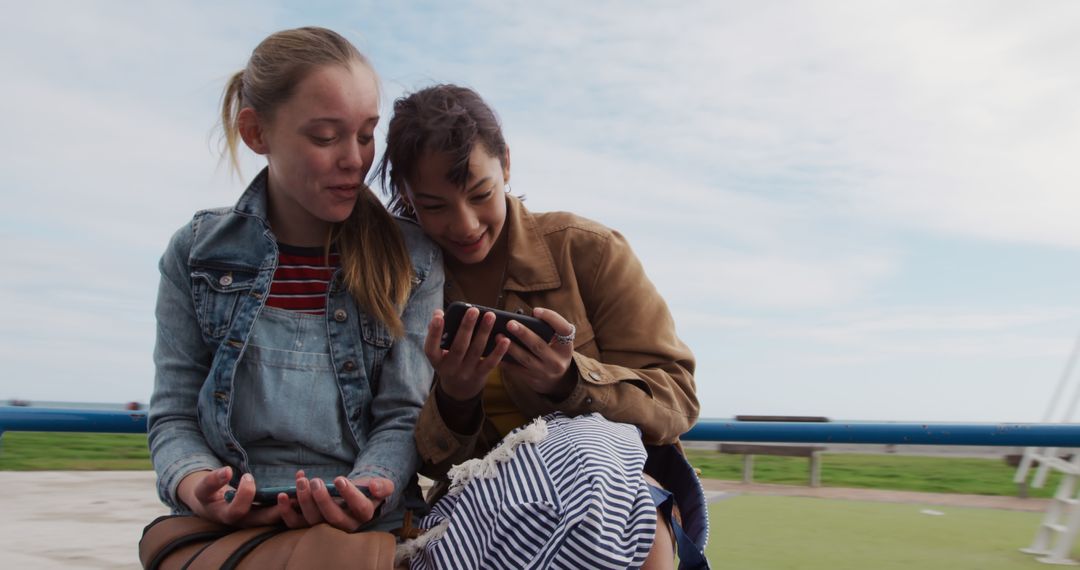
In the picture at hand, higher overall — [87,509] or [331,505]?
[331,505]

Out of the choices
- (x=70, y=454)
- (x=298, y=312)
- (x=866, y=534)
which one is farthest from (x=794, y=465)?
(x=298, y=312)

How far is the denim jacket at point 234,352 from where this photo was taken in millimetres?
1709

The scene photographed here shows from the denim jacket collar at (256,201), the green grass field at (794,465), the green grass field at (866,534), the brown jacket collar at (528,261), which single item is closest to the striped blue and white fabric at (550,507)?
the brown jacket collar at (528,261)

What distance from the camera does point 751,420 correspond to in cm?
242

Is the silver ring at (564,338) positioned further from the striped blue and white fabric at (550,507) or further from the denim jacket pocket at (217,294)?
the denim jacket pocket at (217,294)

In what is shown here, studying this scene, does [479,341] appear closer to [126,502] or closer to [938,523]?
[938,523]

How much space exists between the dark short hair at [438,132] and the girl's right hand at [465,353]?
1.27ft

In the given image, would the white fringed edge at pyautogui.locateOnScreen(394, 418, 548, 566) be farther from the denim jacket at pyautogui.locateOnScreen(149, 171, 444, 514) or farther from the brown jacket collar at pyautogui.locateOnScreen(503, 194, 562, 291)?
the brown jacket collar at pyautogui.locateOnScreen(503, 194, 562, 291)

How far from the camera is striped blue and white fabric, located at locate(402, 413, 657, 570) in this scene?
50.9 inches

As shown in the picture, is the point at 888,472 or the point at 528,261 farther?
the point at 888,472

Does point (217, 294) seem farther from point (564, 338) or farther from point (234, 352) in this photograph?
point (564, 338)

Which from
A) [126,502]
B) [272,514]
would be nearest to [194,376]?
[272,514]

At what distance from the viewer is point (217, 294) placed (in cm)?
178

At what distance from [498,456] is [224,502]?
0.49 m
